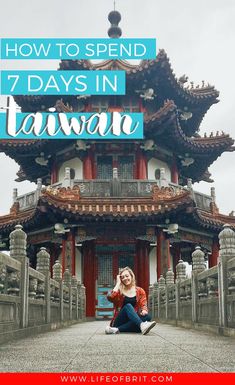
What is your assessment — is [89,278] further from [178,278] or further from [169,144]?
[178,278]

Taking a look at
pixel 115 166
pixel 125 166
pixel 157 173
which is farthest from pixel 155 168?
pixel 115 166

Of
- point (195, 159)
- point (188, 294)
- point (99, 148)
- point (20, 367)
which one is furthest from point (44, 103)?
point (20, 367)

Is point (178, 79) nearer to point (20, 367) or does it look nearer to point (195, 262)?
point (195, 262)

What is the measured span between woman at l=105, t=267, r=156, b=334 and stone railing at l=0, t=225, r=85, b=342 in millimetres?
1401

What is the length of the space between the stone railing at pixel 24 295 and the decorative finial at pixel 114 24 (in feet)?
53.7

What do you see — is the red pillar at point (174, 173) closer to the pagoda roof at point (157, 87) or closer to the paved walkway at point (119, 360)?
the pagoda roof at point (157, 87)

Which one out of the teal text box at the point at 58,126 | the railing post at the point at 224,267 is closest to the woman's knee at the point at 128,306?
the railing post at the point at 224,267

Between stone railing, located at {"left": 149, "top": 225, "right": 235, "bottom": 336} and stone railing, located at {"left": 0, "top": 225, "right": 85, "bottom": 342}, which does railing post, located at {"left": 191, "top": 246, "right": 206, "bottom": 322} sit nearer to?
stone railing, located at {"left": 149, "top": 225, "right": 235, "bottom": 336}

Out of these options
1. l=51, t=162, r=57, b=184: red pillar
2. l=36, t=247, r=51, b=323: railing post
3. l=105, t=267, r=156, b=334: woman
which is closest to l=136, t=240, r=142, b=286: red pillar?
l=51, t=162, r=57, b=184: red pillar

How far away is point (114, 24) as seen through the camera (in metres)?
26.0

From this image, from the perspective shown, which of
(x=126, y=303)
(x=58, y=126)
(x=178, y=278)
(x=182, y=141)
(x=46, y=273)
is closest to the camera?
(x=126, y=303)

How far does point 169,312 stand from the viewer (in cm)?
1493

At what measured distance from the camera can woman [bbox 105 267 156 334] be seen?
7.79 meters

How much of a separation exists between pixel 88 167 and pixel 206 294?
12.0 m
